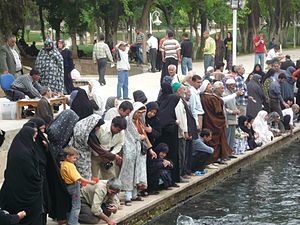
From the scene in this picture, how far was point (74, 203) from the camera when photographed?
1107cm

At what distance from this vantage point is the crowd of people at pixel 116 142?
397 inches

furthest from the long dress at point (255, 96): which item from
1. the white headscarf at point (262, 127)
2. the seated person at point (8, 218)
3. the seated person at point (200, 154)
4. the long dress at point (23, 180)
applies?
the seated person at point (8, 218)

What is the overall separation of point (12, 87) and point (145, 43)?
69.0ft

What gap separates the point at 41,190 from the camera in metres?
10.2

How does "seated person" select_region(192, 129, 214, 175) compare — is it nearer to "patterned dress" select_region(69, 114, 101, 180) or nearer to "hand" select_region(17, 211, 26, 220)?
"patterned dress" select_region(69, 114, 101, 180)

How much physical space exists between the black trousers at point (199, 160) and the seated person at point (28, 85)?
3.79m

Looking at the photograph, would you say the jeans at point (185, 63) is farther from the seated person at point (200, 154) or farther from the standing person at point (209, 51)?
the seated person at point (200, 154)

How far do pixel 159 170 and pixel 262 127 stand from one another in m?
6.86

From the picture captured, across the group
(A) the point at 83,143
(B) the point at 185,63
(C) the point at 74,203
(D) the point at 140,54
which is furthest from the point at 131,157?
(D) the point at 140,54

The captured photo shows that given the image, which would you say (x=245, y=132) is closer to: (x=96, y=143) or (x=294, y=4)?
(x=96, y=143)

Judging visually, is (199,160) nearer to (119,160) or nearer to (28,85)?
(119,160)

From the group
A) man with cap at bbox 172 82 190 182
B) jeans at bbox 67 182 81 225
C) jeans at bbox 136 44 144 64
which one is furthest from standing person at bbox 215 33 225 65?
Answer: jeans at bbox 67 182 81 225

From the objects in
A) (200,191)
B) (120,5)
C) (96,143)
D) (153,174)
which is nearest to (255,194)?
(200,191)

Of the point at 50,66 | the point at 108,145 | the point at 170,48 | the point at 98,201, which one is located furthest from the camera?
the point at 170,48
